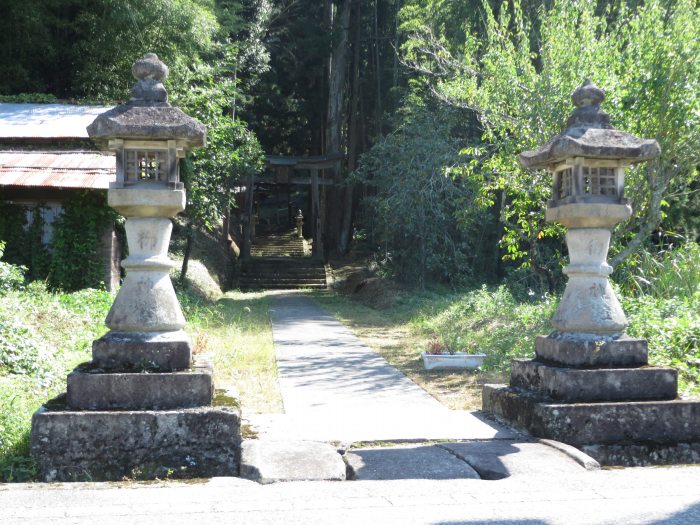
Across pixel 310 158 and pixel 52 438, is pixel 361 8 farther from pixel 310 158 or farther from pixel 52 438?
pixel 52 438

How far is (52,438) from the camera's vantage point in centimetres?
476

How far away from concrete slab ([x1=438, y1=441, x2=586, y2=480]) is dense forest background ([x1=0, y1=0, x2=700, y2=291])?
678cm

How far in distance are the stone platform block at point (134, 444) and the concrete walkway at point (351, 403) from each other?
0.80m

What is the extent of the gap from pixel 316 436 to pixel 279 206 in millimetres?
Answer: 40295

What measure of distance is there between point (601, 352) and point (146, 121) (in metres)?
4.03

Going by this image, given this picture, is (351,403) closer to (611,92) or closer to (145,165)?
(145,165)

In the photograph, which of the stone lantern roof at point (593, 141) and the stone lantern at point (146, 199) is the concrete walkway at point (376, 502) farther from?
the stone lantern roof at point (593, 141)

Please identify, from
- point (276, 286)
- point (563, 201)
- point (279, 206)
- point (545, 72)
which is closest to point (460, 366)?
point (563, 201)

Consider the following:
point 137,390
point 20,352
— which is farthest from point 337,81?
point 137,390

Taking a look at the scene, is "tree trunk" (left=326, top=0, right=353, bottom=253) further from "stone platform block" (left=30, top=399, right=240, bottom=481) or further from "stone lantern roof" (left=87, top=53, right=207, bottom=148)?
"stone platform block" (left=30, top=399, right=240, bottom=481)

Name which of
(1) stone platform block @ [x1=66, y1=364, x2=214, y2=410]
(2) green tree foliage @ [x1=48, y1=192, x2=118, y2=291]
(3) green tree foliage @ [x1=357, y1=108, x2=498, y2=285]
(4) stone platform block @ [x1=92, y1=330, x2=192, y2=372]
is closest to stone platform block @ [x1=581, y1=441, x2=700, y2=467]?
(1) stone platform block @ [x1=66, y1=364, x2=214, y2=410]

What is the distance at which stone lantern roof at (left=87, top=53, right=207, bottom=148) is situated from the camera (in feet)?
17.3

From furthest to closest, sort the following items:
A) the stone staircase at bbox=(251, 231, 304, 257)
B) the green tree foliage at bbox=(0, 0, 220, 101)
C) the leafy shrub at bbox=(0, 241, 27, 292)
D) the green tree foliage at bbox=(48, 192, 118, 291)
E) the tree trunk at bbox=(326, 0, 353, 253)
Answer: the stone staircase at bbox=(251, 231, 304, 257), the tree trunk at bbox=(326, 0, 353, 253), the green tree foliage at bbox=(0, 0, 220, 101), the green tree foliage at bbox=(48, 192, 118, 291), the leafy shrub at bbox=(0, 241, 27, 292)

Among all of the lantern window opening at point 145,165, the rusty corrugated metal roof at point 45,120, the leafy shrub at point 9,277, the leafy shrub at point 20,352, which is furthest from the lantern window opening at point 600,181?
the rusty corrugated metal roof at point 45,120
